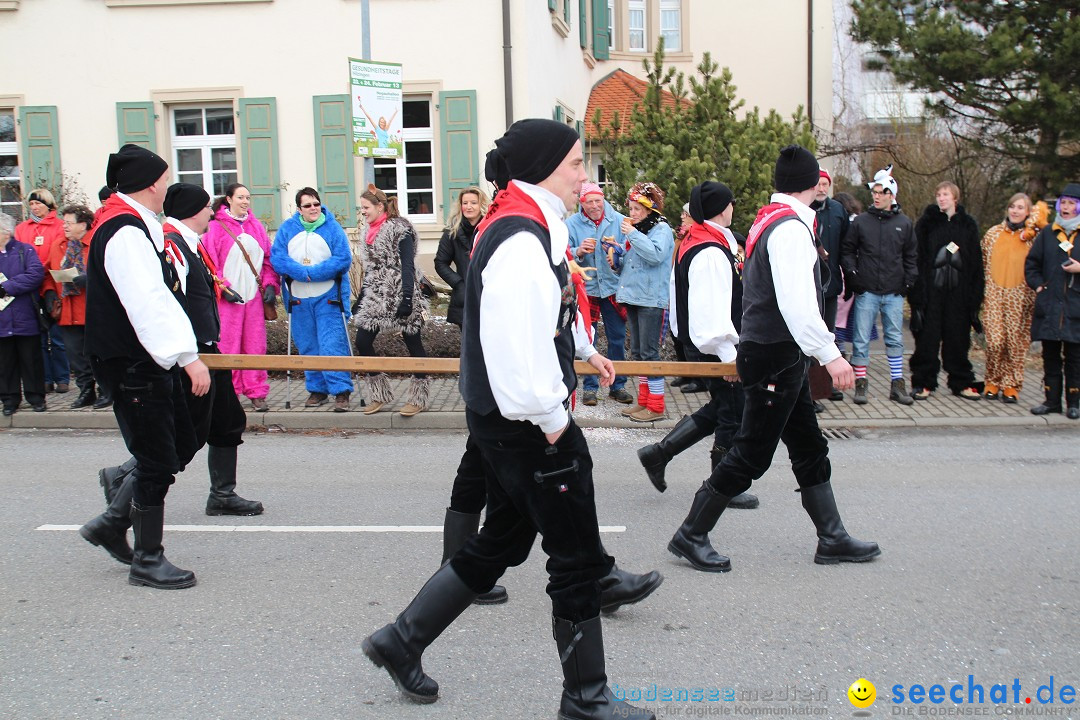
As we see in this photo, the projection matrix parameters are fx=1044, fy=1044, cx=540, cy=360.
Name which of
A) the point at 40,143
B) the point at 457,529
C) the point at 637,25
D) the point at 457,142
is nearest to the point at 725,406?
the point at 457,529

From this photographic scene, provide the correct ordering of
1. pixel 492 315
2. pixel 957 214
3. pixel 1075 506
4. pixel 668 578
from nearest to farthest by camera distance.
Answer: pixel 492 315 → pixel 668 578 → pixel 1075 506 → pixel 957 214

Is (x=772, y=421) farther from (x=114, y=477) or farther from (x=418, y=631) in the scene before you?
(x=114, y=477)

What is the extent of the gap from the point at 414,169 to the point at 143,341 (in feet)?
39.9

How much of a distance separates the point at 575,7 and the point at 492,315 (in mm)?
17651

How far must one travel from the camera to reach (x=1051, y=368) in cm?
902

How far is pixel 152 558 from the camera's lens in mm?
4902

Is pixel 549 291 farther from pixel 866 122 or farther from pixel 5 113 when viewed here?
pixel 866 122

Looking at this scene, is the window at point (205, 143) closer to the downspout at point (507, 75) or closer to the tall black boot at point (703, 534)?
the downspout at point (507, 75)

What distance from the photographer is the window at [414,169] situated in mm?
16188

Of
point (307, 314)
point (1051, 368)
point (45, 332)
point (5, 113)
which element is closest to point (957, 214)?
point (1051, 368)

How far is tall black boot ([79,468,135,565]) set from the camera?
500cm

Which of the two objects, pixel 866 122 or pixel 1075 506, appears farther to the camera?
pixel 866 122

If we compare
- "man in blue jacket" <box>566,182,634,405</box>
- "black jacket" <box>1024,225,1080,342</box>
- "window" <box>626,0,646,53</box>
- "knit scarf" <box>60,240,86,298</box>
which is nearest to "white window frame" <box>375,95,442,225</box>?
"knit scarf" <box>60,240,86,298</box>

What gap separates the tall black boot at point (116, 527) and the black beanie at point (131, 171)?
4.48ft
